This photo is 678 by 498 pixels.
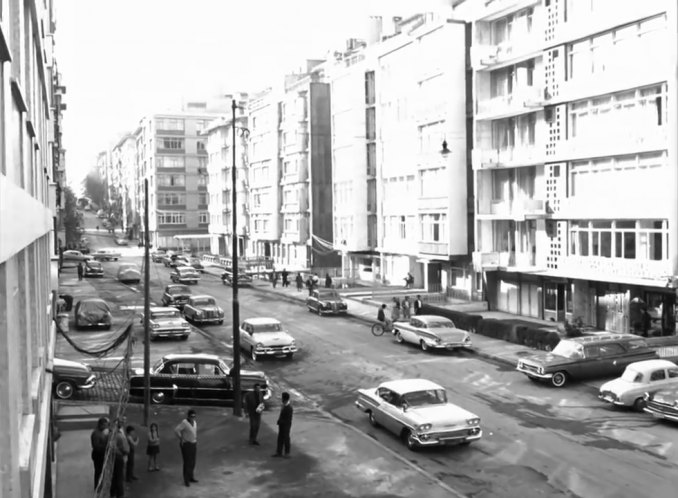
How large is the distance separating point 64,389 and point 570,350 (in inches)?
635

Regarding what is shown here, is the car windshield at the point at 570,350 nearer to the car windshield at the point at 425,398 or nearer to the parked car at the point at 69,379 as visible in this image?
the car windshield at the point at 425,398

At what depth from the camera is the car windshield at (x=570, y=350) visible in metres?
24.6

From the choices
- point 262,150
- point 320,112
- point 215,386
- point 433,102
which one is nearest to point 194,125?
point 262,150

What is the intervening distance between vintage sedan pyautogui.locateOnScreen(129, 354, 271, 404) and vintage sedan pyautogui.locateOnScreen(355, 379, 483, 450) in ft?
13.6

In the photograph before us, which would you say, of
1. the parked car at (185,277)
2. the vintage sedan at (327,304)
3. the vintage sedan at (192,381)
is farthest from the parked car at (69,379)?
the parked car at (185,277)

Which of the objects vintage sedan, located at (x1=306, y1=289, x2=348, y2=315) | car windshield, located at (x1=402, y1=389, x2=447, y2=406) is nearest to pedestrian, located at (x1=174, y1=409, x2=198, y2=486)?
car windshield, located at (x1=402, y1=389, x2=447, y2=406)

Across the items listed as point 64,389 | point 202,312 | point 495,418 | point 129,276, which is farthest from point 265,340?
point 129,276

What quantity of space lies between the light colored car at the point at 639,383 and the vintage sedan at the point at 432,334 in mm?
A: 9180

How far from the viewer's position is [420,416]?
58.3 ft

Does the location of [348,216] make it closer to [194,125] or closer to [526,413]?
[526,413]

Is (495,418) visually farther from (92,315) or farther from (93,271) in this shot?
(93,271)

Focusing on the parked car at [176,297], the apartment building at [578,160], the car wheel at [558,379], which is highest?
the apartment building at [578,160]

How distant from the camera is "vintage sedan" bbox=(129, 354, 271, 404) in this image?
2188 centimetres

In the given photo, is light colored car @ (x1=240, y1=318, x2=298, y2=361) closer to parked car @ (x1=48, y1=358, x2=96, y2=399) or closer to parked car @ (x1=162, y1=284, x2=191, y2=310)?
parked car @ (x1=48, y1=358, x2=96, y2=399)
